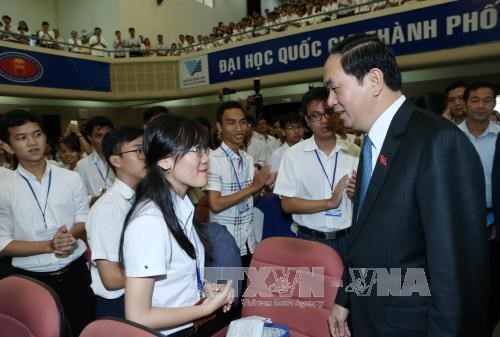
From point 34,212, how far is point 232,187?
1104 mm

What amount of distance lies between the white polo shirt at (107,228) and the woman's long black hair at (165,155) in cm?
40

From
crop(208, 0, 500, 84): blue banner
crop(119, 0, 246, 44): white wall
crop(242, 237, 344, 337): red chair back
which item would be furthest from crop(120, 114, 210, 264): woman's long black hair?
crop(119, 0, 246, 44): white wall

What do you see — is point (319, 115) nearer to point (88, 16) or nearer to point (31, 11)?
point (88, 16)

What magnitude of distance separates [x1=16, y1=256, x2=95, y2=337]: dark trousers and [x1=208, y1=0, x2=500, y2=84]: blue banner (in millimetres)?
5274

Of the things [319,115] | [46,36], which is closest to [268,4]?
[46,36]

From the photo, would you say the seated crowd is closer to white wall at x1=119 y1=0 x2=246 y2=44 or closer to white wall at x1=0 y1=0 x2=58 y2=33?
white wall at x1=119 y1=0 x2=246 y2=44

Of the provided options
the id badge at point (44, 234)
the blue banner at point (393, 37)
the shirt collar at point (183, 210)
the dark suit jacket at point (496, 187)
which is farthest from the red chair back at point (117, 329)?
the blue banner at point (393, 37)

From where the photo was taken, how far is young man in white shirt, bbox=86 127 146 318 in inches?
61.0

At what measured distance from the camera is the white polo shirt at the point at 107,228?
155 centimetres

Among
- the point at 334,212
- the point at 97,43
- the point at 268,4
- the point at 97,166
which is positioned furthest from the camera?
the point at 268,4

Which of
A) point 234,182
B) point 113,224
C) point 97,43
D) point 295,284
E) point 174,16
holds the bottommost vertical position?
point 295,284

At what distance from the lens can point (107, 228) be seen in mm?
1577

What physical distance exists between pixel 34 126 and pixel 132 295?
1.39 m

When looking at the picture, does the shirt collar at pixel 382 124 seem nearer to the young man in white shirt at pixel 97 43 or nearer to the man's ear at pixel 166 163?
the man's ear at pixel 166 163
